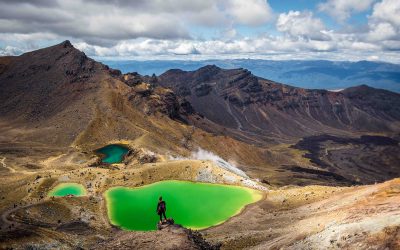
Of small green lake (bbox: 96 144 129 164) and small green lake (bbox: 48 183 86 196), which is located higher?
small green lake (bbox: 48 183 86 196)

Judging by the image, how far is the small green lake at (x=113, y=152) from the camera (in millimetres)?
153500

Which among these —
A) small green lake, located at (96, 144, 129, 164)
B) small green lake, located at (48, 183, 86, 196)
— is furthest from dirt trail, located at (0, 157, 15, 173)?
small green lake, located at (48, 183, 86, 196)

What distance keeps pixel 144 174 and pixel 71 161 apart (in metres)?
61.0

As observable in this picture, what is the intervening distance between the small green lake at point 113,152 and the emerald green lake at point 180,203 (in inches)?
2839

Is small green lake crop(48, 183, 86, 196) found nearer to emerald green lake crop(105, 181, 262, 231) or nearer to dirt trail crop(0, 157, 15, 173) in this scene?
emerald green lake crop(105, 181, 262, 231)

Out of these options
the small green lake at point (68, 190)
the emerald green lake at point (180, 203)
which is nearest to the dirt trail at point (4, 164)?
the small green lake at point (68, 190)

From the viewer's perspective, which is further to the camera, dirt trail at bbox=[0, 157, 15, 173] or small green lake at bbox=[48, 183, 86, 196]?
dirt trail at bbox=[0, 157, 15, 173]

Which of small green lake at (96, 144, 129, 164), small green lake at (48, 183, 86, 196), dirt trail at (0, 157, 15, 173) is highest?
small green lake at (48, 183, 86, 196)

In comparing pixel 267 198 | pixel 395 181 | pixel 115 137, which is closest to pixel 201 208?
pixel 267 198

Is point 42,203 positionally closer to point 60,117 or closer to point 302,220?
point 302,220

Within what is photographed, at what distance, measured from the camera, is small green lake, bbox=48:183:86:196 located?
267 ft

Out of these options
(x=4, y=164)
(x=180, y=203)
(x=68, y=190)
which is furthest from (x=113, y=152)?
(x=180, y=203)

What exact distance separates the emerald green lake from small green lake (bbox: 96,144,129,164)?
72.1 metres

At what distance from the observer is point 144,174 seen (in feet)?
286
